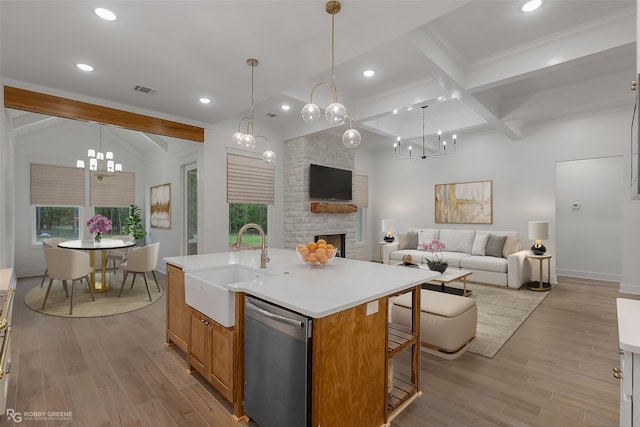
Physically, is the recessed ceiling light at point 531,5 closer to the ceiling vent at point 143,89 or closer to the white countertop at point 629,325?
the white countertop at point 629,325

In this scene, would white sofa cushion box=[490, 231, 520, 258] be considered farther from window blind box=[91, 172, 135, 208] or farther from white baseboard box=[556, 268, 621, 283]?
window blind box=[91, 172, 135, 208]

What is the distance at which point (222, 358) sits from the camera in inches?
76.2

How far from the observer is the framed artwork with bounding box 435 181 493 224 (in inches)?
240

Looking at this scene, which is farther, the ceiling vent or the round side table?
the round side table

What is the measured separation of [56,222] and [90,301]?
9.66 ft

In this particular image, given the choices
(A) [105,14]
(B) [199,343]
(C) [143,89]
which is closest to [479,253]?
(B) [199,343]

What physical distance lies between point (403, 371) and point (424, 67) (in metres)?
3.08

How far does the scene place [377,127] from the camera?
525 cm

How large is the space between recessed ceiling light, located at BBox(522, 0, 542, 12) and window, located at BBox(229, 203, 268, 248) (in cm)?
434

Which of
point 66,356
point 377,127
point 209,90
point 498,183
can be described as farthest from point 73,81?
point 498,183

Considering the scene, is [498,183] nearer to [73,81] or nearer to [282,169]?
[282,169]

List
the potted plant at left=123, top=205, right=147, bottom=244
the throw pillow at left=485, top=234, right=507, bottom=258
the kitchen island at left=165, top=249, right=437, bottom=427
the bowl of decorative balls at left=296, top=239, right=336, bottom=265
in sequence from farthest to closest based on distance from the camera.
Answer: the potted plant at left=123, top=205, right=147, bottom=244
the throw pillow at left=485, top=234, right=507, bottom=258
the bowl of decorative balls at left=296, top=239, right=336, bottom=265
the kitchen island at left=165, top=249, right=437, bottom=427

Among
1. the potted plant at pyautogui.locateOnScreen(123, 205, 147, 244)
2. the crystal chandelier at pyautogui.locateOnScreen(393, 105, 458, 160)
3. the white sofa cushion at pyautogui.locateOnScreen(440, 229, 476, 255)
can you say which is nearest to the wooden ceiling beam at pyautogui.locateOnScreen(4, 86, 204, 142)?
the potted plant at pyautogui.locateOnScreen(123, 205, 147, 244)

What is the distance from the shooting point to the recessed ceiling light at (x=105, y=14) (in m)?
2.05
